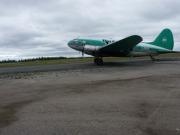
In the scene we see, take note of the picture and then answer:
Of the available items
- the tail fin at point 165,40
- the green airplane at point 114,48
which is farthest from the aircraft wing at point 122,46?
the tail fin at point 165,40

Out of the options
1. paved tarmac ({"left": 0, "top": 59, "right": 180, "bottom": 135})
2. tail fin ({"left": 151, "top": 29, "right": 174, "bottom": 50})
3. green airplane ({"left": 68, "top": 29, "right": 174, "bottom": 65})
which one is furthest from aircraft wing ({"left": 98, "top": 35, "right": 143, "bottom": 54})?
paved tarmac ({"left": 0, "top": 59, "right": 180, "bottom": 135})

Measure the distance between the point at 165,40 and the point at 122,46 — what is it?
9.95 metres

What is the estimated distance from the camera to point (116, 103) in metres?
7.05

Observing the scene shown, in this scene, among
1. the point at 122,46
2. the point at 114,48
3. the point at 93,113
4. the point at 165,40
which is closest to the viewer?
the point at 93,113

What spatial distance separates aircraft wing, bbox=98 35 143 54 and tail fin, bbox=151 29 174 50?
7544mm

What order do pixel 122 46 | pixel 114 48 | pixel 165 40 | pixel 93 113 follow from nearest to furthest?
1. pixel 93 113
2. pixel 122 46
3. pixel 114 48
4. pixel 165 40

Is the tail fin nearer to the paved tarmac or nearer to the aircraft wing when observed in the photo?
the aircraft wing

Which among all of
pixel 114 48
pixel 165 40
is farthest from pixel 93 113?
pixel 165 40

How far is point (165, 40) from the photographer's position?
30.2m

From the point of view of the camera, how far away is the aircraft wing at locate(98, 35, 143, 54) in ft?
70.1

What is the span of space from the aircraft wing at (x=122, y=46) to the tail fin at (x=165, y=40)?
7.54 meters

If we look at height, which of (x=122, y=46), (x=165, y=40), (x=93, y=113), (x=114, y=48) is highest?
(x=165, y=40)

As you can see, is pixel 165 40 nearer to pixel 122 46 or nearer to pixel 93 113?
pixel 122 46

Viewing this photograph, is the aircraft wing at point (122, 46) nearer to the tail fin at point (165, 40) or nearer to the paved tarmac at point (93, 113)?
the tail fin at point (165, 40)
